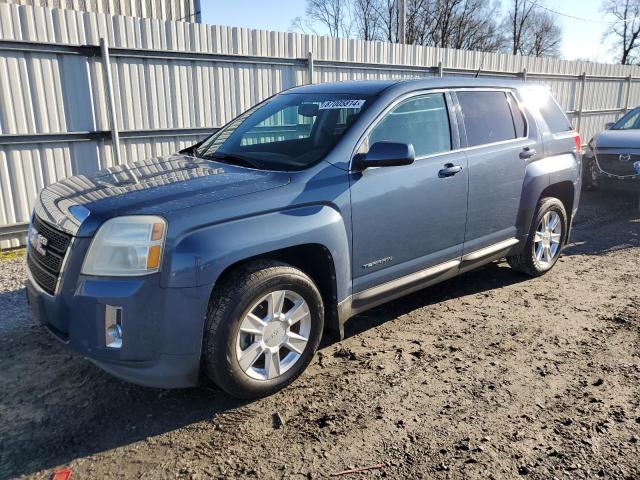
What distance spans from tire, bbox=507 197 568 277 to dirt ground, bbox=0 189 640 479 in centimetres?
81

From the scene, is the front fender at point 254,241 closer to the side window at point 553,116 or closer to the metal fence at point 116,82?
the side window at point 553,116

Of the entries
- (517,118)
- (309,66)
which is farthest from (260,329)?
(309,66)

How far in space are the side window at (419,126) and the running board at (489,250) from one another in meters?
0.95

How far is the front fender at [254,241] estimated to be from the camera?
268 cm

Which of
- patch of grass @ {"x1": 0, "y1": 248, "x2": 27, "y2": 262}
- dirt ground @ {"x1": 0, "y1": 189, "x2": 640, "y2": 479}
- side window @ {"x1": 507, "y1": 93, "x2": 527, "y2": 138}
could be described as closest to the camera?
dirt ground @ {"x1": 0, "y1": 189, "x2": 640, "y2": 479}

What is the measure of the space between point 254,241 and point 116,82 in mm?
4969

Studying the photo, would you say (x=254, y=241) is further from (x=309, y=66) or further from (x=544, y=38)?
(x=544, y=38)

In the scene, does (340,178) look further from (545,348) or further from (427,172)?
(545,348)

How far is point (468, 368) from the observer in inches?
138

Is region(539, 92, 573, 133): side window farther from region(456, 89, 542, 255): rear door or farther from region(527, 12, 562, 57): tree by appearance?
region(527, 12, 562, 57): tree

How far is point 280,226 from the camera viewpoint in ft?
9.92

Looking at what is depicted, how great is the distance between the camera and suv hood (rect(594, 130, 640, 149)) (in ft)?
27.5

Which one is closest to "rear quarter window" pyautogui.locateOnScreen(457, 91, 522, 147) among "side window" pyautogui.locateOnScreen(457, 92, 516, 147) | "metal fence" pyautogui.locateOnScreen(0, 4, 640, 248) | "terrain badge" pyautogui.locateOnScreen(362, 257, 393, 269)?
"side window" pyautogui.locateOnScreen(457, 92, 516, 147)

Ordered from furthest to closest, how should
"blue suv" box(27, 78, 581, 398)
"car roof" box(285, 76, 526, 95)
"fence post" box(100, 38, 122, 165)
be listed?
"fence post" box(100, 38, 122, 165) < "car roof" box(285, 76, 526, 95) < "blue suv" box(27, 78, 581, 398)
